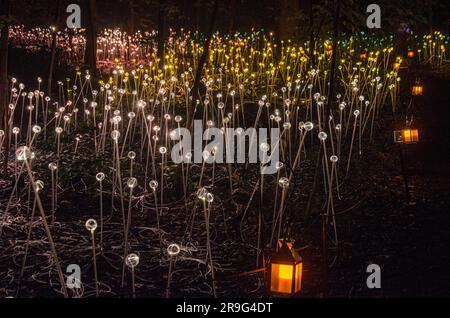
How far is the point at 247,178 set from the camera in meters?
6.38

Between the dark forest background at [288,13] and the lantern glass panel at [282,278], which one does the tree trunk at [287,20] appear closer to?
the dark forest background at [288,13]

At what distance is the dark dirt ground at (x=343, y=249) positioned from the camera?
3904 millimetres

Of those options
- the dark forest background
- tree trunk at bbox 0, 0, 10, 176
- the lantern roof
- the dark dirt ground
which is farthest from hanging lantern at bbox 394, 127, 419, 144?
tree trunk at bbox 0, 0, 10, 176

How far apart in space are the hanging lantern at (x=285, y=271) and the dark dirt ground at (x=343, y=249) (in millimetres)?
286

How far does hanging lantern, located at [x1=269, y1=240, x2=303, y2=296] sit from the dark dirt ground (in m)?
0.29

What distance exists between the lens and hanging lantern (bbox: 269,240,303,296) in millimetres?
3338

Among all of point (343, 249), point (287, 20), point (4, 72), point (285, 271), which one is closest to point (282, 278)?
point (285, 271)

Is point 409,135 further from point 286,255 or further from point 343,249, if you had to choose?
point 286,255

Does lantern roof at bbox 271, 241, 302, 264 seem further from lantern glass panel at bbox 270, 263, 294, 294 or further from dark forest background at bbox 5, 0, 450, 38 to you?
dark forest background at bbox 5, 0, 450, 38

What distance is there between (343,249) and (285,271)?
129 centimetres

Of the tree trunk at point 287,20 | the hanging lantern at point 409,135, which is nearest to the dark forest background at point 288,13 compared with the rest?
the tree trunk at point 287,20

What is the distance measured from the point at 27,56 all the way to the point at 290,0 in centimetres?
658
